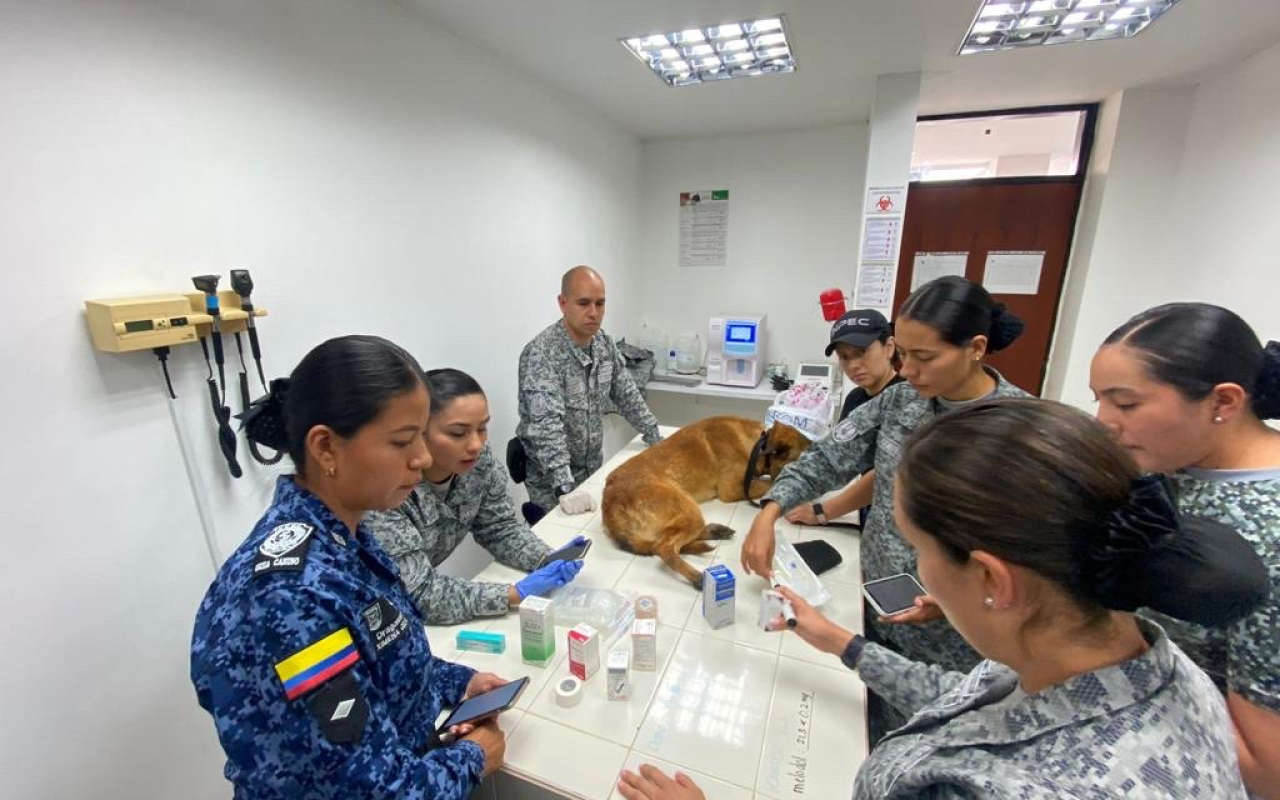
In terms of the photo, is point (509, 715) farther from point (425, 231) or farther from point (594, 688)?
point (425, 231)

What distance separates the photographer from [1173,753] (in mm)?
493

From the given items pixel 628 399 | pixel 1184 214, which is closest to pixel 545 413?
pixel 628 399

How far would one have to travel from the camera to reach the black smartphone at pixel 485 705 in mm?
976

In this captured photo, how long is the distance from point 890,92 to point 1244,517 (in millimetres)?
2576

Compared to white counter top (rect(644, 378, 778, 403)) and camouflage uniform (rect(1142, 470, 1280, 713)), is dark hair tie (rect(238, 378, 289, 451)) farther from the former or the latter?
white counter top (rect(644, 378, 778, 403))

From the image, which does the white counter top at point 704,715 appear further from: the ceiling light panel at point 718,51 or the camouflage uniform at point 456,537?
the ceiling light panel at point 718,51

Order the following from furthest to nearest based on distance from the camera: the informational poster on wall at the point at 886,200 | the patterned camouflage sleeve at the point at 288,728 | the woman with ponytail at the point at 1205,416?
1. the informational poster on wall at the point at 886,200
2. the woman with ponytail at the point at 1205,416
3. the patterned camouflage sleeve at the point at 288,728

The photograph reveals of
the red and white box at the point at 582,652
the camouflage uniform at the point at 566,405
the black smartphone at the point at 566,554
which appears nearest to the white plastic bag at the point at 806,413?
the camouflage uniform at the point at 566,405

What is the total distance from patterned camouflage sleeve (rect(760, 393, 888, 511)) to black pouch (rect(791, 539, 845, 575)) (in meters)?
0.16

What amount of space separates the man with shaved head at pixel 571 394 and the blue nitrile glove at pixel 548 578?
0.75m

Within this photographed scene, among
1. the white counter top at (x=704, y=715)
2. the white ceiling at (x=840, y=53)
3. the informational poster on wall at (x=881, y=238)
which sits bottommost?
the white counter top at (x=704, y=715)

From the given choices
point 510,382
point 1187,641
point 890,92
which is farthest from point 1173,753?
point 890,92

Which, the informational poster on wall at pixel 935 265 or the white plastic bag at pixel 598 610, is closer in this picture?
the white plastic bag at pixel 598 610

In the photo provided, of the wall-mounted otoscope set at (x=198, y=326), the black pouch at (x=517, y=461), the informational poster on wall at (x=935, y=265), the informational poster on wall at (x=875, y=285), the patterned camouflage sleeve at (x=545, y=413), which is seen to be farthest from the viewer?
the informational poster on wall at (x=935, y=265)
